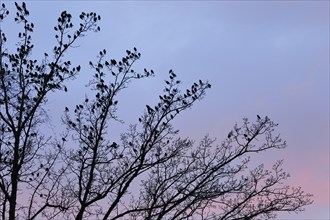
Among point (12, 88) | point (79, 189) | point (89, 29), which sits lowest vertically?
point (79, 189)

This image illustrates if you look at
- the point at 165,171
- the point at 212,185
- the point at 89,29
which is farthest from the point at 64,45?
the point at 212,185

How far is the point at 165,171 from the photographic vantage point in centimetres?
1523

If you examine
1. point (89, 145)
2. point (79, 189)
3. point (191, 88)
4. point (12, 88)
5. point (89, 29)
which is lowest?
point (79, 189)

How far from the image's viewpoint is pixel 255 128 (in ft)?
45.4

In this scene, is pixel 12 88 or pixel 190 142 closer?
pixel 12 88

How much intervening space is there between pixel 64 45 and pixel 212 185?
236 inches

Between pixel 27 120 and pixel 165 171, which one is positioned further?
pixel 165 171

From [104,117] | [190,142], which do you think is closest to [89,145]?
[104,117]

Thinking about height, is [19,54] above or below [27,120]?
above

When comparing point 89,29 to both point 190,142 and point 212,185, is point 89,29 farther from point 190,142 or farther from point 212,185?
point 212,185

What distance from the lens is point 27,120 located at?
1366 centimetres

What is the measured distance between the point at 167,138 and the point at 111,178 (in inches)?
80.1

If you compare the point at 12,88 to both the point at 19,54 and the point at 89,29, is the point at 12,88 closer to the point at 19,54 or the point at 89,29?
the point at 19,54

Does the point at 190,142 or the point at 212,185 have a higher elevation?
the point at 190,142
